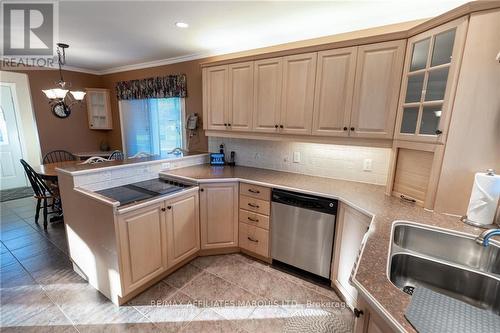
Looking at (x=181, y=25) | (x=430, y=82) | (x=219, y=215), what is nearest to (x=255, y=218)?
(x=219, y=215)

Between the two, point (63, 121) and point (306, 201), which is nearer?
point (306, 201)

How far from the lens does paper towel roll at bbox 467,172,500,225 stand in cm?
134

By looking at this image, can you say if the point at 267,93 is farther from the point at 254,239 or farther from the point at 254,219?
the point at 254,239

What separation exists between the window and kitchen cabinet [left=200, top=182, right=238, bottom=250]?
168cm

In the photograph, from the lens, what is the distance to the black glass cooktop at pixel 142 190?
6.41 ft

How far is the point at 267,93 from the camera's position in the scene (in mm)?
2500

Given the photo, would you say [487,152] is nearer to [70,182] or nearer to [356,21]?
[356,21]

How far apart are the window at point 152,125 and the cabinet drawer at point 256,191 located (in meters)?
1.83

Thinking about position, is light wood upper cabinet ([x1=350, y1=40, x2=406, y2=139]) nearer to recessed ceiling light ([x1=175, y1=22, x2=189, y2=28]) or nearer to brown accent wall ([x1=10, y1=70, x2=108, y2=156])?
recessed ceiling light ([x1=175, y1=22, x2=189, y2=28])

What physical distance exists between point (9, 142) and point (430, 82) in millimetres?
6887

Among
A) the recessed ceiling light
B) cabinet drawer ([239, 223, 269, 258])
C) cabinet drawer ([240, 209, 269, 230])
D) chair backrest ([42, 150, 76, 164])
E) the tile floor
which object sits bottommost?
the tile floor

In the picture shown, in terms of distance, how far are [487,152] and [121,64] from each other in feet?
17.0

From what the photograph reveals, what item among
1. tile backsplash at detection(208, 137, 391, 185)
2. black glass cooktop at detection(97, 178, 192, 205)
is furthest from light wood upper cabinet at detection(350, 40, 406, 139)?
black glass cooktop at detection(97, 178, 192, 205)

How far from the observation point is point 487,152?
4.63 feet
